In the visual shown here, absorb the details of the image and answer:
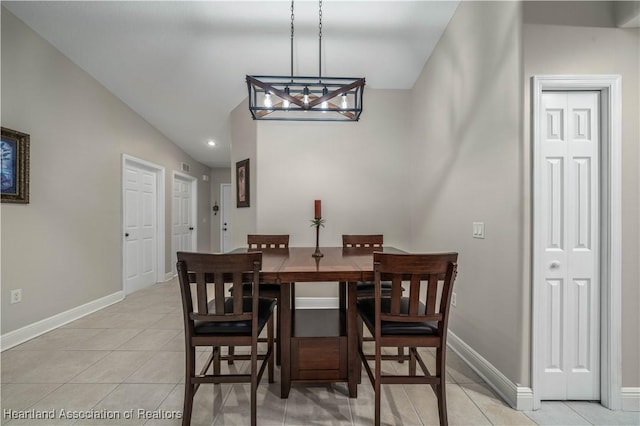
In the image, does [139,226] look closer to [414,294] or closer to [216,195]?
[216,195]

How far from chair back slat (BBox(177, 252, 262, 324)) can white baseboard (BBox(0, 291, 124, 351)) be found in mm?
2171

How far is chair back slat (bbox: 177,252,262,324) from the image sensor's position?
1389mm

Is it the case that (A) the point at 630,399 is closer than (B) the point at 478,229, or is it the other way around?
(A) the point at 630,399

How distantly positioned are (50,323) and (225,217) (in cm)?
445

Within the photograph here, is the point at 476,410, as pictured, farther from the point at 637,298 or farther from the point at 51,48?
the point at 51,48

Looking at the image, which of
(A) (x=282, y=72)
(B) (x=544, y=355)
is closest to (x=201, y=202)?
(A) (x=282, y=72)

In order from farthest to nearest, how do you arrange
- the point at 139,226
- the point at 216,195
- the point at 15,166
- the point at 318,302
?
the point at 216,195 → the point at 139,226 → the point at 318,302 → the point at 15,166

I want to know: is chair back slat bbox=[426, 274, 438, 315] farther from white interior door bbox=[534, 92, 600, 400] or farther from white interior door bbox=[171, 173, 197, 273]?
white interior door bbox=[171, 173, 197, 273]

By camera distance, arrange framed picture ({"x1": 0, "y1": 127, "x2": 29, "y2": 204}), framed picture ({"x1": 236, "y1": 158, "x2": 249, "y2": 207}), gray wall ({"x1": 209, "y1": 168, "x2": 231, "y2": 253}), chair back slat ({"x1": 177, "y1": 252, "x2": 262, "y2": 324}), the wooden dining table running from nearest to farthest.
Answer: chair back slat ({"x1": 177, "y1": 252, "x2": 262, "y2": 324}) < the wooden dining table < framed picture ({"x1": 0, "y1": 127, "x2": 29, "y2": 204}) < framed picture ({"x1": 236, "y1": 158, "x2": 249, "y2": 207}) < gray wall ({"x1": 209, "y1": 168, "x2": 231, "y2": 253})

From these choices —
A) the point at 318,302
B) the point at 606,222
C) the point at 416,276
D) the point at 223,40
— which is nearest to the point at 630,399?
the point at 606,222

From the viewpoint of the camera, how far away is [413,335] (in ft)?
4.90

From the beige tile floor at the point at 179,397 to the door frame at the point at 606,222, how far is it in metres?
0.27

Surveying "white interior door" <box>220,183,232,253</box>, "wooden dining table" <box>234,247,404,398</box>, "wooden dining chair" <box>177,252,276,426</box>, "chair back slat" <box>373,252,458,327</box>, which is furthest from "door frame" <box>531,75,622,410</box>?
"white interior door" <box>220,183,232,253</box>

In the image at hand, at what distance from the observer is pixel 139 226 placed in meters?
4.25
